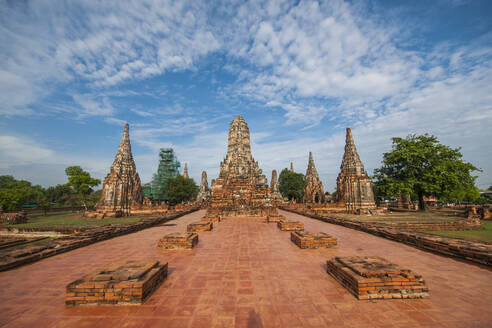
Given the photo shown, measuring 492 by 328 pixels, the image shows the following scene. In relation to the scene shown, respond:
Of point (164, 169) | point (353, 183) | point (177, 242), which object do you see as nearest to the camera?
point (177, 242)

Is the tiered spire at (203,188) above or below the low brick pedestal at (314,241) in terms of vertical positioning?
above

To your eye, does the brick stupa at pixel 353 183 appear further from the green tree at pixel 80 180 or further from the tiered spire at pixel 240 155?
the green tree at pixel 80 180

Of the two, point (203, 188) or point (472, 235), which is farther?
point (203, 188)

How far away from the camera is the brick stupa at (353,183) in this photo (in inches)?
928

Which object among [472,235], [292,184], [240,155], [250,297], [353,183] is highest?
[240,155]

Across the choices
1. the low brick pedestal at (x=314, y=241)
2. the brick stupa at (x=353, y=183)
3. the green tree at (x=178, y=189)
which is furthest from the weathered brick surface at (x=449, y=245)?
the green tree at (x=178, y=189)

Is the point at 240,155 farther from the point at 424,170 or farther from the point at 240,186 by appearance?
the point at 424,170

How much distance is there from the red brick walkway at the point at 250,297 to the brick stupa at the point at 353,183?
19768 millimetres

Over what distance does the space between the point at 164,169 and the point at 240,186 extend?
40.3 m

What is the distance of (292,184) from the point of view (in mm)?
46750

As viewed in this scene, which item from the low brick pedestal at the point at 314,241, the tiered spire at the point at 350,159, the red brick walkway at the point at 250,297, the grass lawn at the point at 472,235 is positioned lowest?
the grass lawn at the point at 472,235

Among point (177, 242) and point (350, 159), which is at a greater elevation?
point (350, 159)

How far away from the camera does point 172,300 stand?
125 inches

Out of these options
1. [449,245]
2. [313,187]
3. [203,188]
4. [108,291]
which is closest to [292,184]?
[313,187]
